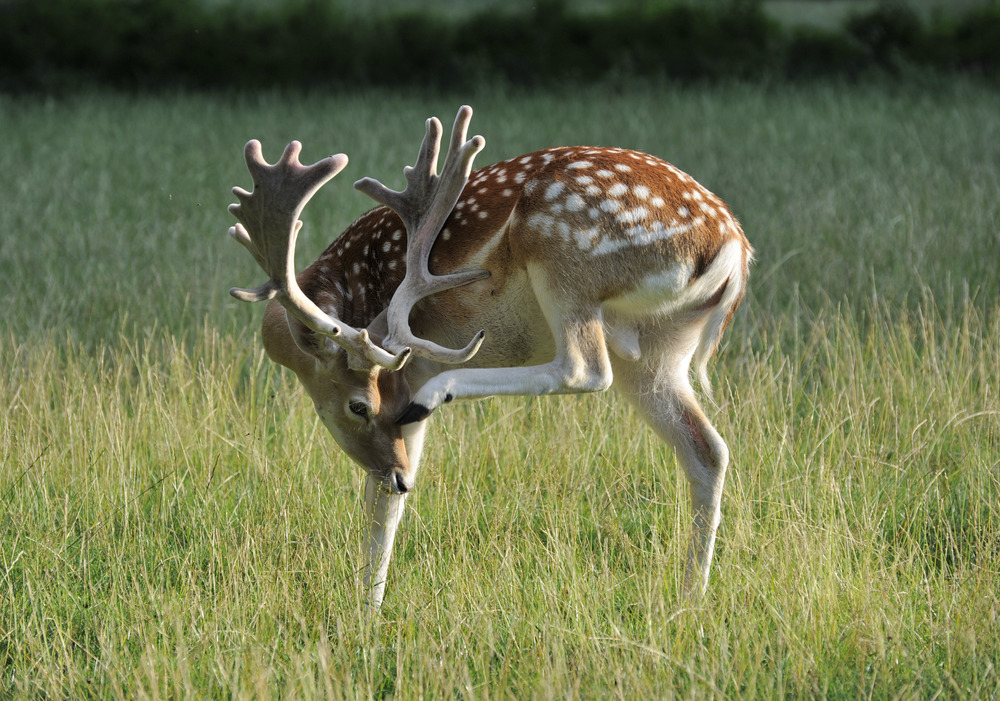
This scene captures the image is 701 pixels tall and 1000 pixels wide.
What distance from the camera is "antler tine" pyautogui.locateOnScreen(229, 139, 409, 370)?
3.10 meters

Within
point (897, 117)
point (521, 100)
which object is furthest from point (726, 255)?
point (521, 100)

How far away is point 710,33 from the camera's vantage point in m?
18.4

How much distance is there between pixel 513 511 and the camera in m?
3.93

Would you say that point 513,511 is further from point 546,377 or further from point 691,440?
point 546,377

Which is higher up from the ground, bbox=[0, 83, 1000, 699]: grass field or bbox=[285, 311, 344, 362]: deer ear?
bbox=[285, 311, 344, 362]: deer ear

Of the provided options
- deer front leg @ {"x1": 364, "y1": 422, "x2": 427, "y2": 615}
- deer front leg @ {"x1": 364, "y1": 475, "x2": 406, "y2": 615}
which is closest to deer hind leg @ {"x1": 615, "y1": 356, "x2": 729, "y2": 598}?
deer front leg @ {"x1": 364, "y1": 422, "x2": 427, "y2": 615}

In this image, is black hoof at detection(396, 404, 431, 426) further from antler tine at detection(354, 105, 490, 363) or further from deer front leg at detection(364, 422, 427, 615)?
deer front leg at detection(364, 422, 427, 615)

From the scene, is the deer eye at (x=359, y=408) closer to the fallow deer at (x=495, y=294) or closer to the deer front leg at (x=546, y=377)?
the fallow deer at (x=495, y=294)

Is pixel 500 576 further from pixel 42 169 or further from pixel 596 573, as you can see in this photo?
pixel 42 169

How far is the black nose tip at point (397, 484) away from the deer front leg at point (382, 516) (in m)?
0.04

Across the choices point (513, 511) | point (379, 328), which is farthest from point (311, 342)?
point (513, 511)

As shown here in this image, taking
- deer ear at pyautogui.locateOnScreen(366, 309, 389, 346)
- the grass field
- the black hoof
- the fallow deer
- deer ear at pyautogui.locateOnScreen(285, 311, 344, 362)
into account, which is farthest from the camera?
deer ear at pyautogui.locateOnScreen(366, 309, 389, 346)

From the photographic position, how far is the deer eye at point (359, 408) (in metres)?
3.41


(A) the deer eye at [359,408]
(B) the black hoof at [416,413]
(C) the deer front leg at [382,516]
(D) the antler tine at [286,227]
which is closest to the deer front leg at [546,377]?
(B) the black hoof at [416,413]
